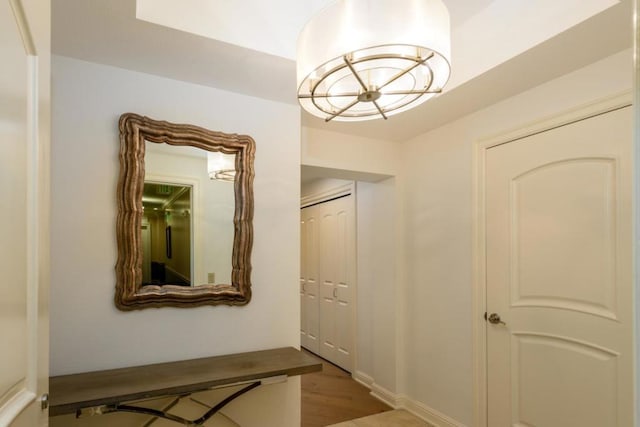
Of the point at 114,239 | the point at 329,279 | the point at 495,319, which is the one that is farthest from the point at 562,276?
the point at 329,279

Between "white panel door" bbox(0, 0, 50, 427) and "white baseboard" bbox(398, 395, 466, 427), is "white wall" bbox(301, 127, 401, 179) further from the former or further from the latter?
"white panel door" bbox(0, 0, 50, 427)

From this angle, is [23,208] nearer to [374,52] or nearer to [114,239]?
[374,52]

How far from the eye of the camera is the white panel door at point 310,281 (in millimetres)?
4484

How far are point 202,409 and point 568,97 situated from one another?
103 inches

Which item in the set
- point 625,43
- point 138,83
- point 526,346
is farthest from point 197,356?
point 625,43

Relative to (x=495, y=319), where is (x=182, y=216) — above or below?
above

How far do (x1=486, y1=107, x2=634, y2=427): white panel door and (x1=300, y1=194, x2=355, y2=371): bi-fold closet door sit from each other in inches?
66.6

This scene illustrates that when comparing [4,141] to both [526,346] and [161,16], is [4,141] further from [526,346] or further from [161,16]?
[526,346]

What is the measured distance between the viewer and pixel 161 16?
5.20 feet

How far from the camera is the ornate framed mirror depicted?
74.2 inches

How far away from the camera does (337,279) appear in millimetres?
4051

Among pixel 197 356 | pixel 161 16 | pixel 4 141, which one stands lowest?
pixel 197 356

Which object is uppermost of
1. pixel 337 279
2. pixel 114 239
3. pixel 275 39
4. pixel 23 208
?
pixel 275 39

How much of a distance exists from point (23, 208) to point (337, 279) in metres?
3.46
